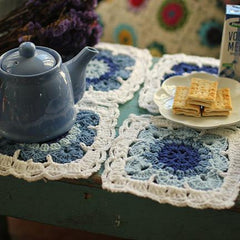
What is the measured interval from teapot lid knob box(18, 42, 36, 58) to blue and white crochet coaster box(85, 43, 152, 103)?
26 cm

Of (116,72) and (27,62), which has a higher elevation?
(27,62)

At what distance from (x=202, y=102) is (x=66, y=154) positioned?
32cm

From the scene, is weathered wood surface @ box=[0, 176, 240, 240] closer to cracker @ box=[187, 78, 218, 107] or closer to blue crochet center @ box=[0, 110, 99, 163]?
blue crochet center @ box=[0, 110, 99, 163]

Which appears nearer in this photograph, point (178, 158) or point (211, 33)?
point (178, 158)

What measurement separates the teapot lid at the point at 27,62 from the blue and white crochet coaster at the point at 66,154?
0.52ft

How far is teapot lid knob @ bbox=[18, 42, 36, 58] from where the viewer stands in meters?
0.82

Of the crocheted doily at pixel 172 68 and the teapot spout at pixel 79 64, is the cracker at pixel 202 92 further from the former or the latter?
the teapot spout at pixel 79 64

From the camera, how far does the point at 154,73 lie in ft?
3.80

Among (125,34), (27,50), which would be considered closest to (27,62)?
(27,50)

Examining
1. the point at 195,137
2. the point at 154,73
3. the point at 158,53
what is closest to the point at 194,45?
the point at 158,53

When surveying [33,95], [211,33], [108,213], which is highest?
[33,95]

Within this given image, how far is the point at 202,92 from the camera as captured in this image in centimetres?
96

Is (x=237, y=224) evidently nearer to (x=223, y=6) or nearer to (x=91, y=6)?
(x=91, y=6)

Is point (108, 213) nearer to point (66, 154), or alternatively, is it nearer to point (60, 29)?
point (66, 154)
